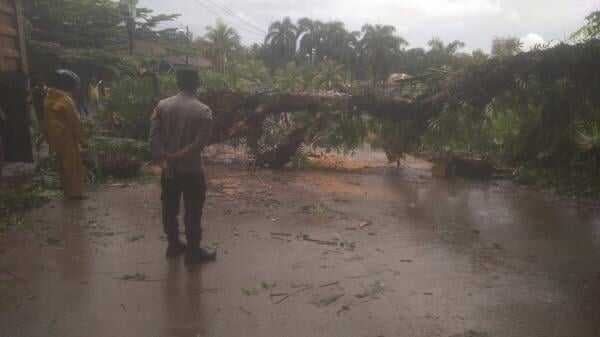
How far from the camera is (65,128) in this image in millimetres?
7254

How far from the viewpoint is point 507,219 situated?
23.9ft

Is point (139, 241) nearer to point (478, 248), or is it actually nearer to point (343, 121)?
point (478, 248)

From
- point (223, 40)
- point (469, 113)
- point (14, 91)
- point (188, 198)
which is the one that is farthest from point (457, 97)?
point (223, 40)

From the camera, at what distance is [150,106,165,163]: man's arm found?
15.2 feet

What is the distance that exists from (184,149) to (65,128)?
3.42m

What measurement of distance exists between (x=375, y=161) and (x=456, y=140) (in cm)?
388

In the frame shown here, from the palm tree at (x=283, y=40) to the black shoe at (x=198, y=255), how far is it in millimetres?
50535

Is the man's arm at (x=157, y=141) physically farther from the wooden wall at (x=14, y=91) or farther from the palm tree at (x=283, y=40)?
the palm tree at (x=283, y=40)

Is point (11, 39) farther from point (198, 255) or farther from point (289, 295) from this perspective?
point (289, 295)

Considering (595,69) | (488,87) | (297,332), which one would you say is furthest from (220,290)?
(488,87)

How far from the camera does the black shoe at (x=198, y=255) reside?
4.82 m

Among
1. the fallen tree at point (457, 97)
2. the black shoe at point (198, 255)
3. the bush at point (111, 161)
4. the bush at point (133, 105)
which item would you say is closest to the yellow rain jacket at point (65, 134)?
the bush at point (111, 161)

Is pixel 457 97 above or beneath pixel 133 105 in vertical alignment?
beneath

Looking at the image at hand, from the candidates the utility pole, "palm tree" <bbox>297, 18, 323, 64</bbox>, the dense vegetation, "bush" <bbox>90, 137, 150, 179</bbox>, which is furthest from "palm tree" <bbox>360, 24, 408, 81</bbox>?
"bush" <bbox>90, 137, 150, 179</bbox>
